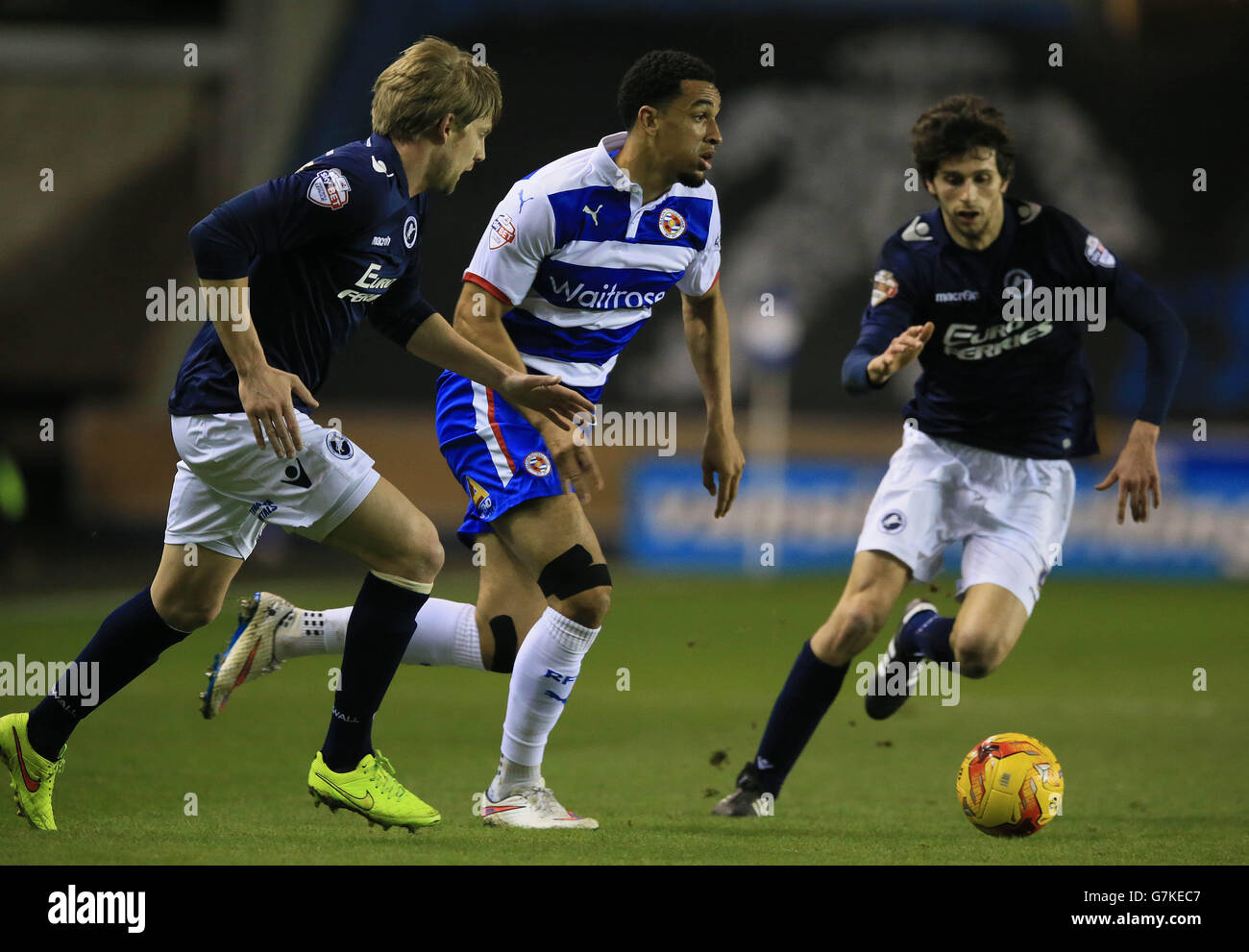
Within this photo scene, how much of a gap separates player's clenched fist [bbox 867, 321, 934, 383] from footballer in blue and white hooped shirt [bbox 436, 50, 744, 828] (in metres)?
0.63

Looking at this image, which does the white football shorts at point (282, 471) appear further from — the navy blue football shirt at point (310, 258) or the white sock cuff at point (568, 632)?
the white sock cuff at point (568, 632)

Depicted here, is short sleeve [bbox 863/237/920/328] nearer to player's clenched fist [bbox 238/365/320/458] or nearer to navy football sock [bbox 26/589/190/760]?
player's clenched fist [bbox 238/365/320/458]

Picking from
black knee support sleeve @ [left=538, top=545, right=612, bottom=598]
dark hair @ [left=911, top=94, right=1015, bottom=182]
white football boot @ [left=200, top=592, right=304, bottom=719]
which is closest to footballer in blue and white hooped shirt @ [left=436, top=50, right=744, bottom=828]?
black knee support sleeve @ [left=538, top=545, right=612, bottom=598]

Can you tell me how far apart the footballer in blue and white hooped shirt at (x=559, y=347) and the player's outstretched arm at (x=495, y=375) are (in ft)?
0.37

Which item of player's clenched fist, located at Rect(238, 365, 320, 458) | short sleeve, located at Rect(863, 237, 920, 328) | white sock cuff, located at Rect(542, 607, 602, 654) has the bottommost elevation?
white sock cuff, located at Rect(542, 607, 602, 654)

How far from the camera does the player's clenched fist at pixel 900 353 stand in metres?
4.93

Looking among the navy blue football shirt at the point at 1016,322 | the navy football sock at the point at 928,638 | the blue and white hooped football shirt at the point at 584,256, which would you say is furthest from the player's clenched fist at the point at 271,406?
the navy football sock at the point at 928,638

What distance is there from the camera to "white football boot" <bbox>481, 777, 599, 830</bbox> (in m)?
5.01

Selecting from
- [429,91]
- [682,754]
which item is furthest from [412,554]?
[682,754]

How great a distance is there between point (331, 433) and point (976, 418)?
2.59m

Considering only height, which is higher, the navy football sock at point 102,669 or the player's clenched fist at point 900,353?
the player's clenched fist at point 900,353

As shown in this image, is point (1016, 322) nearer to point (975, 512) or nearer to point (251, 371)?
point (975, 512)

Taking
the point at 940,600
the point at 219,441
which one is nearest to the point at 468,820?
the point at 219,441

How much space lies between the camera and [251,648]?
576 cm
